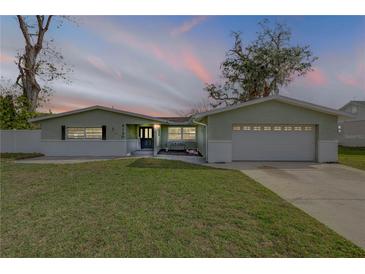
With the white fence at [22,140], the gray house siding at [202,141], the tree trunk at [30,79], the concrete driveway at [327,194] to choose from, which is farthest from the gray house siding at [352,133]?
the tree trunk at [30,79]

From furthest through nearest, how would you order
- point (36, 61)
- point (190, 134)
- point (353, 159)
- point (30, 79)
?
1. point (36, 61)
2. point (30, 79)
3. point (190, 134)
4. point (353, 159)

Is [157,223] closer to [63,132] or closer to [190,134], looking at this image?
[63,132]

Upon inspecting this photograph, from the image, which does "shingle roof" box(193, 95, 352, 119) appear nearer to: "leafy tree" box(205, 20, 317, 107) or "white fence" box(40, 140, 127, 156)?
"white fence" box(40, 140, 127, 156)

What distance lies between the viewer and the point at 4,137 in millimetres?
15484

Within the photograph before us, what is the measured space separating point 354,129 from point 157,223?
29.8 metres

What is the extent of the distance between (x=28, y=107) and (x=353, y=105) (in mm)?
37408

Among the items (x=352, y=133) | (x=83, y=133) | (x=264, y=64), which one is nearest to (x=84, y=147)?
(x=83, y=133)

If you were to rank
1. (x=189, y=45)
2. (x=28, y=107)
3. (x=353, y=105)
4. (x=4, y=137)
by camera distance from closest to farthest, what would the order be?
(x=189, y=45)
(x=4, y=137)
(x=28, y=107)
(x=353, y=105)

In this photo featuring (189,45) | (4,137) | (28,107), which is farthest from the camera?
(28,107)

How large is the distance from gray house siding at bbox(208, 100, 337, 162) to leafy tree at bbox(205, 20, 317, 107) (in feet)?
44.5

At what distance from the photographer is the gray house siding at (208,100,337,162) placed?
1127 cm

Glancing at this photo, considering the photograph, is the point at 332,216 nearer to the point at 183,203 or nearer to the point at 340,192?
the point at 340,192

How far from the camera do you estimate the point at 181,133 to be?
1859 cm

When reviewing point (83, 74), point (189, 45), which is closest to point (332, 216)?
point (189, 45)
